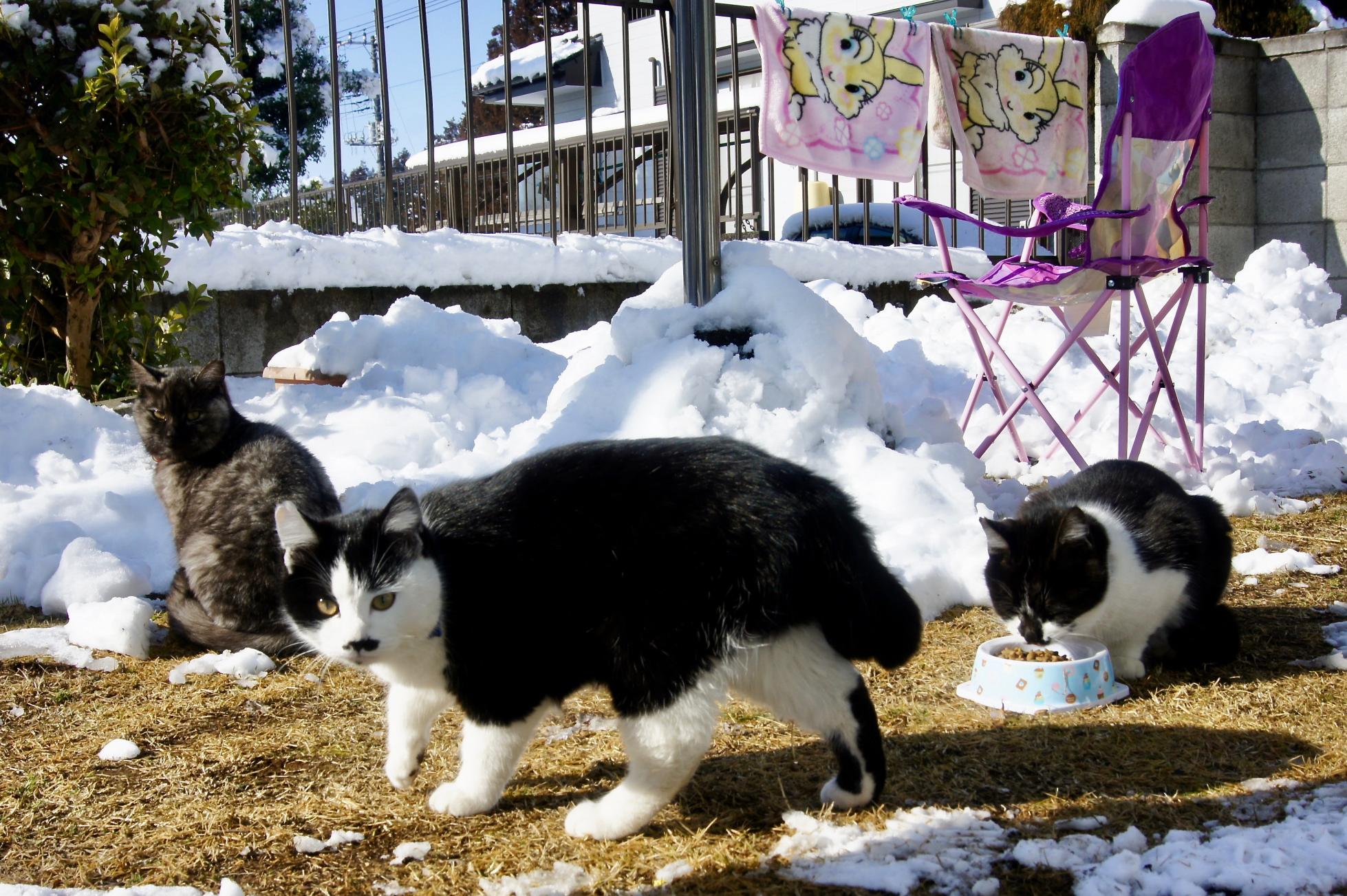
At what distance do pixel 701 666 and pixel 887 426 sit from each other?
2.37 m

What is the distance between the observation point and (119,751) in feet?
7.75

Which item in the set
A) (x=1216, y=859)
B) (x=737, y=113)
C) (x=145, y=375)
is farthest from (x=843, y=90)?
(x=1216, y=859)

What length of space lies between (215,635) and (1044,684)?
82.4 inches

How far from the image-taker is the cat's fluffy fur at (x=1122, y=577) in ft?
8.82

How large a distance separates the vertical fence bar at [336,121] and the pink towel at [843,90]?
85.0 inches

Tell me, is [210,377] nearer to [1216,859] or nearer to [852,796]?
[852,796]

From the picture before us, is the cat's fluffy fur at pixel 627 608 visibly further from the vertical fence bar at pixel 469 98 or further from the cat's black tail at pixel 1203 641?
the vertical fence bar at pixel 469 98

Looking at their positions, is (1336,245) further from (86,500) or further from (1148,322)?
(86,500)

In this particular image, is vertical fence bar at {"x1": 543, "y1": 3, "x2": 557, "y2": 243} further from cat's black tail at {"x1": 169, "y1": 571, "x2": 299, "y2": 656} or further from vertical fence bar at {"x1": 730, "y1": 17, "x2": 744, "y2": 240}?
cat's black tail at {"x1": 169, "y1": 571, "x2": 299, "y2": 656}

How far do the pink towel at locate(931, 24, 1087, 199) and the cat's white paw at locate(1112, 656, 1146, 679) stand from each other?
2988 millimetres

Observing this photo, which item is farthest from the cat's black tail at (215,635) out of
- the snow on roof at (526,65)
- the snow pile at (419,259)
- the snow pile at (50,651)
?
the snow on roof at (526,65)

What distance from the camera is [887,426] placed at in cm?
409

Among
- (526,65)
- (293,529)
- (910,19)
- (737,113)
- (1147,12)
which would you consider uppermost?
(526,65)

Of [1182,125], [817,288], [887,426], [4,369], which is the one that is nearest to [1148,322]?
[1182,125]
